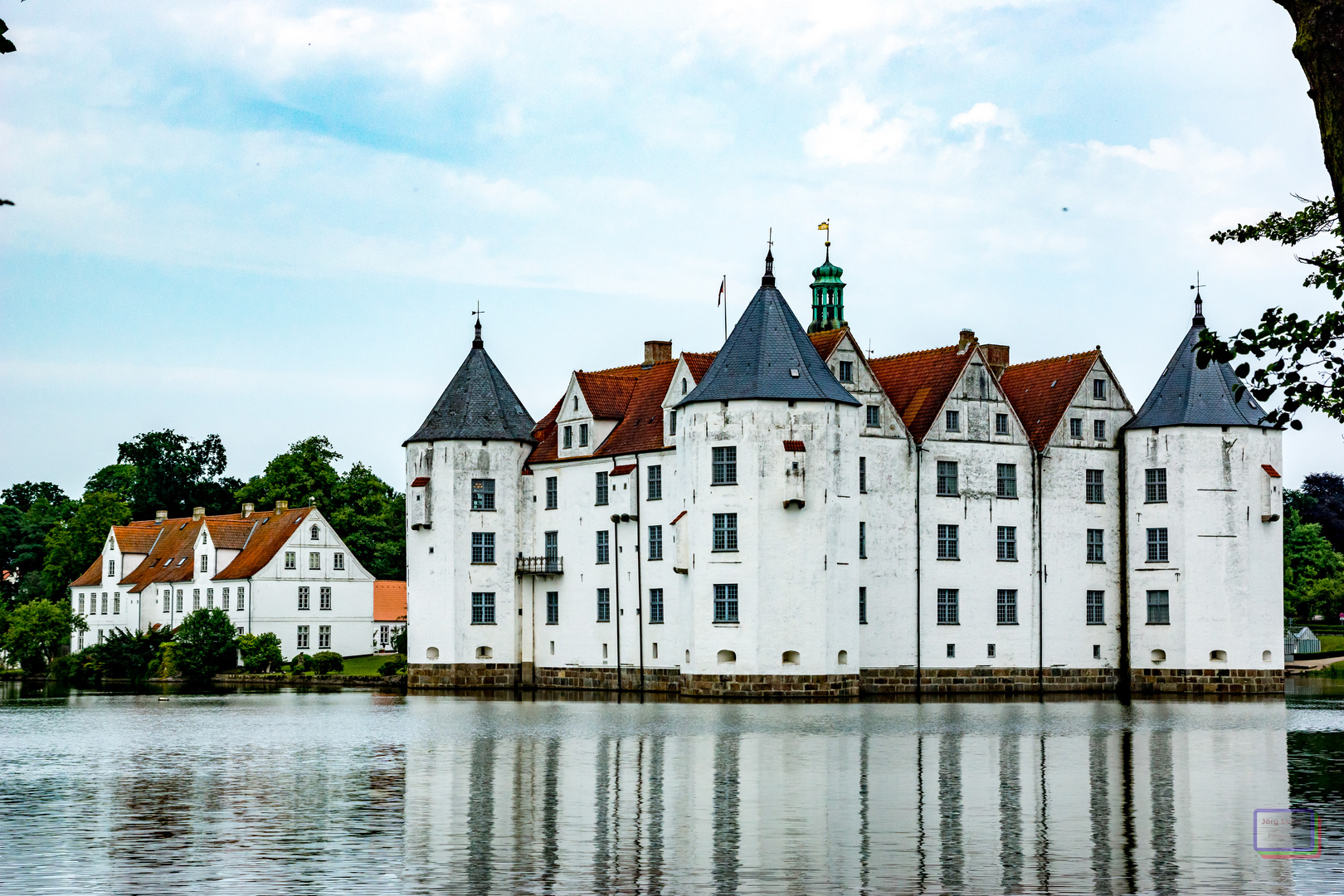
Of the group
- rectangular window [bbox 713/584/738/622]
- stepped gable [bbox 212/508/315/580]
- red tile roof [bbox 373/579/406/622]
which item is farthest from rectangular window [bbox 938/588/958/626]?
red tile roof [bbox 373/579/406/622]

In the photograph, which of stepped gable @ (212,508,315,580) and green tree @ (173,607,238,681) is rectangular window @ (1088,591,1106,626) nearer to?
green tree @ (173,607,238,681)

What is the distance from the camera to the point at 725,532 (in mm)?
54938

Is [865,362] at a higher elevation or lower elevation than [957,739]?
Answer: higher

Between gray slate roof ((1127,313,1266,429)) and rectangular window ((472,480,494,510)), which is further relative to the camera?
rectangular window ((472,480,494,510))

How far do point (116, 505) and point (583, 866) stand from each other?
99.4 meters

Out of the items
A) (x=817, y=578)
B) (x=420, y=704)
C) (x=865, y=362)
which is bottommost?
(x=420, y=704)

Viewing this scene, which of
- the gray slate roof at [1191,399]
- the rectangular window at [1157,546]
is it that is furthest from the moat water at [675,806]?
the gray slate roof at [1191,399]

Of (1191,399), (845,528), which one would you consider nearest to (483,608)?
(845,528)

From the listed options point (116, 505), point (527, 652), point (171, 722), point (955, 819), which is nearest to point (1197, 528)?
point (527, 652)

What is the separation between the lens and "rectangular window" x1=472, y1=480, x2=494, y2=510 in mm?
65500

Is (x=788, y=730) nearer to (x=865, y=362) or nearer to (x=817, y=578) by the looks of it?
(x=817, y=578)

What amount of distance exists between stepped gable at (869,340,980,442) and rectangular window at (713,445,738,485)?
7.54 m

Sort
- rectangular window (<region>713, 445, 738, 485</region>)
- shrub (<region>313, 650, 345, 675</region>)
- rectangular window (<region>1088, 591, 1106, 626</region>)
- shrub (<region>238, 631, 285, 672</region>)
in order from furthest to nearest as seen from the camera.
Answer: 1. shrub (<region>238, 631, 285, 672</region>)
2. shrub (<region>313, 650, 345, 675</region>)
3. rectangular window (<region>1088, 591, 1106, 626</region>)
4. rectangular window (<region>713, 445, 738, 485</region>)

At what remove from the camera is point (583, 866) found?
56.8ft
